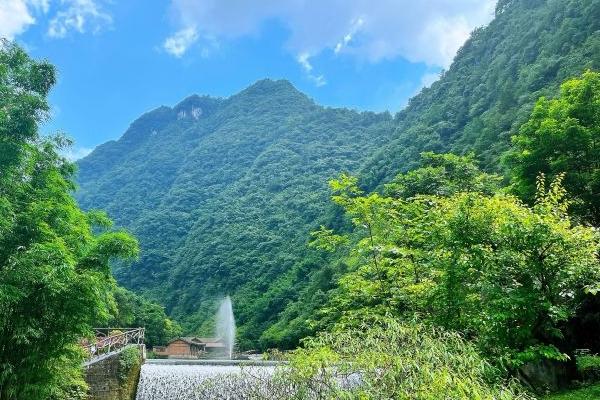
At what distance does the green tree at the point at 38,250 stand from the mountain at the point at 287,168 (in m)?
4.69

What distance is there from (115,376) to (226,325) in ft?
87.0

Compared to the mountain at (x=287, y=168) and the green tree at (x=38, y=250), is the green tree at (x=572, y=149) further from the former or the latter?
the green tree at (x=38, y=250)

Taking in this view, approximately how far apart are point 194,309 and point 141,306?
11.7m

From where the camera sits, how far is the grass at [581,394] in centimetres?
800

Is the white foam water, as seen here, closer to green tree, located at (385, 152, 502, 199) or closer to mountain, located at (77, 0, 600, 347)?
mountain, located at (77, 0, 600, 347)

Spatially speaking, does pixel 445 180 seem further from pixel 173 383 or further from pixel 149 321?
pixel 149 321

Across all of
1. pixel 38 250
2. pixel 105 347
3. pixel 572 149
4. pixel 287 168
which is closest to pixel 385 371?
pixel 38 250

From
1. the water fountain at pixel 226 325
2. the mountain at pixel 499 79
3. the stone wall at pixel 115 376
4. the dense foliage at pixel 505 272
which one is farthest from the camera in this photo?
the water fountain at pixel 226 325

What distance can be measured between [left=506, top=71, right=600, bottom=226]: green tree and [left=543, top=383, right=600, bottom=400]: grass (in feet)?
14.7

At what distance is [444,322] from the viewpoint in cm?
771

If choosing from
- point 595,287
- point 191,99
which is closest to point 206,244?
point 595,287

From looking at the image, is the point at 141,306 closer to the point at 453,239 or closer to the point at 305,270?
the point at 305,270

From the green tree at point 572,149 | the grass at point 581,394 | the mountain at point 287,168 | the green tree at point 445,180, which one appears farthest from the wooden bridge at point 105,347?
the green tree at point 572,149

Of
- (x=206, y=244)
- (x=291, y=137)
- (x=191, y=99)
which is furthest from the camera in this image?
(x=191, y=99)
